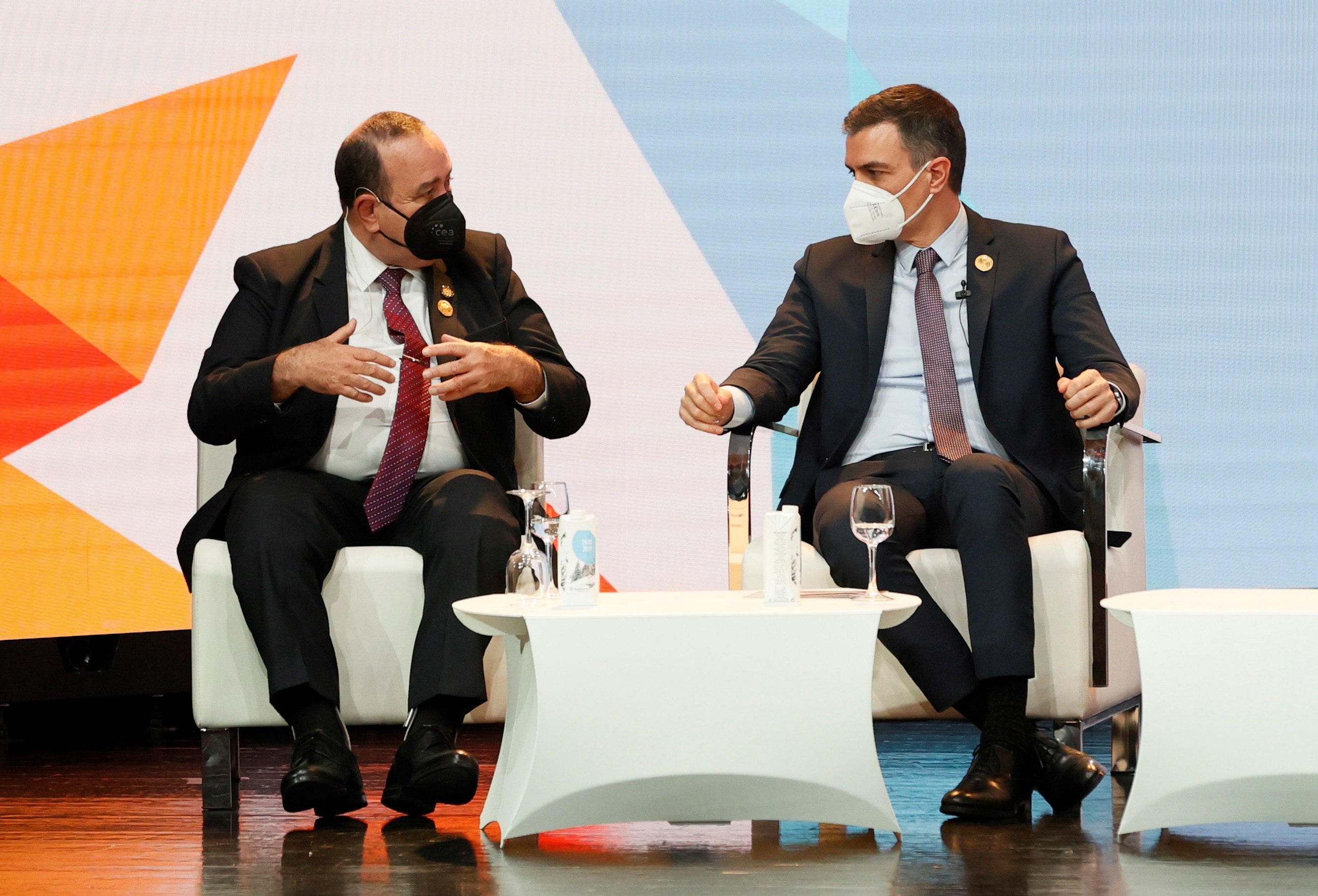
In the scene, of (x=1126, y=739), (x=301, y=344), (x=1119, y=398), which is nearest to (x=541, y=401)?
(x=301, y=344)

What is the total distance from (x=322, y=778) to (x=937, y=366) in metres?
1.34

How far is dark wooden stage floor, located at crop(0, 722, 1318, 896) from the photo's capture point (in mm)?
1869

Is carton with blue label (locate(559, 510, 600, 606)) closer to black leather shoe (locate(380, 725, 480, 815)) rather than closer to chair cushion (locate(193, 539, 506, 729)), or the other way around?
black leather shoe (locate(380, 725, 480, 815))

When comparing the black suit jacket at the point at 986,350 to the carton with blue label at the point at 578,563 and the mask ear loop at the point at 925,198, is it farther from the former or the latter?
the carton with blue label at the point at 578,563

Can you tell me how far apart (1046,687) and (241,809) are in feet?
4.60

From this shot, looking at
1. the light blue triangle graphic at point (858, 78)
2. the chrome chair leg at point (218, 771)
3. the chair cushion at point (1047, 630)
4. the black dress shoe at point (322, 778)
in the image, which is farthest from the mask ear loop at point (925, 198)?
the chrome chair leg at point (218, 771)

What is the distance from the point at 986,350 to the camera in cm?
275

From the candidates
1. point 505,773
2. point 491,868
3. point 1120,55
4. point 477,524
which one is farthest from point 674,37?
point 491,868

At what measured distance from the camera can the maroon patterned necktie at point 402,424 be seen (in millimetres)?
2604

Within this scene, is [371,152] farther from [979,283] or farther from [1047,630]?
[1047,630]

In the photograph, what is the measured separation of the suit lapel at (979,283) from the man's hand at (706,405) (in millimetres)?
480

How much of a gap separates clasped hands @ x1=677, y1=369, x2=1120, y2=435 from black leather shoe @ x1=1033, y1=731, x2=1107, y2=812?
55cm

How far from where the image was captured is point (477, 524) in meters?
2.41

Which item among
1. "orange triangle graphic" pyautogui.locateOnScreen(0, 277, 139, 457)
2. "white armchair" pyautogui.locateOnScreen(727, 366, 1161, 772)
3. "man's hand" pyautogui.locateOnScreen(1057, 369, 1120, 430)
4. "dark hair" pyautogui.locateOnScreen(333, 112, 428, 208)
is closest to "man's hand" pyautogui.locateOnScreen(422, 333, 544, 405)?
"dark hair" pyautogui.locateOnScreen(333, 112, 428, 208)
